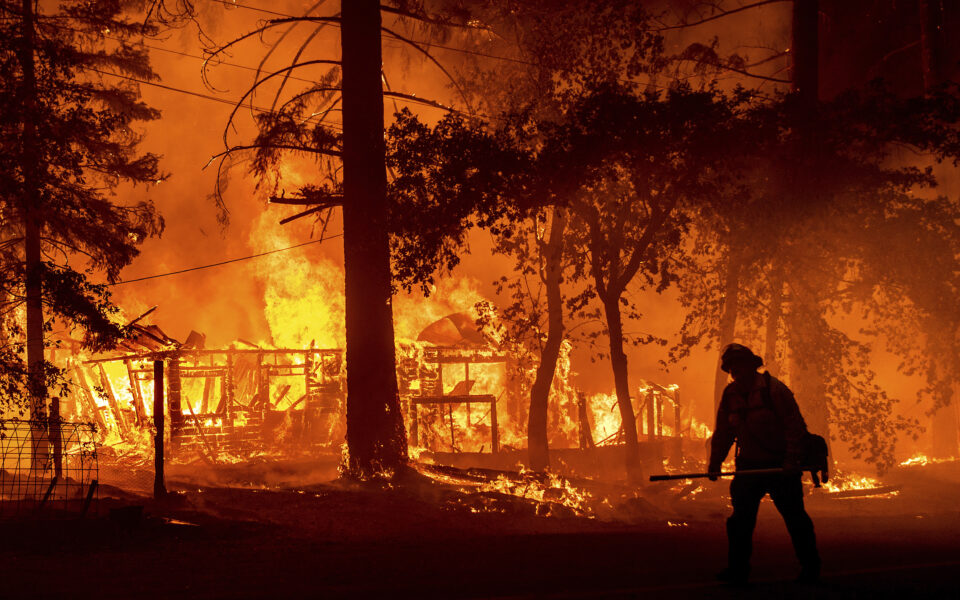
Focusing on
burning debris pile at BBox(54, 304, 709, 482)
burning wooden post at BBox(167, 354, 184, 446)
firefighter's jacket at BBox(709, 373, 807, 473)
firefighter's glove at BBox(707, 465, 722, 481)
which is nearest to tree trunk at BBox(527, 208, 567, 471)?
burning debris pile at BBox(54, 304, 709, 482)

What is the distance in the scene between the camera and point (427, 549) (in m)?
8.17

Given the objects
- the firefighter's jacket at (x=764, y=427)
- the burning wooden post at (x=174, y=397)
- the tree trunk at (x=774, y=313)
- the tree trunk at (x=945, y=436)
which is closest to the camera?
the firefighter's jacket at (x=764, y=427)

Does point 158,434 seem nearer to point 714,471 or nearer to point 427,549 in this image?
point 427,549

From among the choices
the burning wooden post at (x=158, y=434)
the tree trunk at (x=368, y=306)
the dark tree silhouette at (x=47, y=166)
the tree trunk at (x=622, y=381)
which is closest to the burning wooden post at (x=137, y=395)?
the dark tree silhouette at (x=47, y=166)

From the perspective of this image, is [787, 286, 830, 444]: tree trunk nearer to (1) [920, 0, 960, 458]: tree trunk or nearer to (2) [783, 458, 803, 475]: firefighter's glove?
(1) [920, 0, 960, 458]: tree trunk

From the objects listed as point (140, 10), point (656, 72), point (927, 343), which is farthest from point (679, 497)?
point (140, 10)

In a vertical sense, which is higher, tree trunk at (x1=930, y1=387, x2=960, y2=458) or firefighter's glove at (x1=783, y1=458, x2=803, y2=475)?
firefighter's glove at (x1=783, y1=458, x2=803, y2=475)

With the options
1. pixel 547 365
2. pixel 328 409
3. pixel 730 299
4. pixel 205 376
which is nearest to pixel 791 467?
pixel 730 299

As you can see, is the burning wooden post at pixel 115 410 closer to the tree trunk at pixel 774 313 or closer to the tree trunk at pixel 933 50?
the tree trunk at pixel 774 313

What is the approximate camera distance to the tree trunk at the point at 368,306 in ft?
46.1

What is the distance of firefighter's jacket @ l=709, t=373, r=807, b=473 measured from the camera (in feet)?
20.8

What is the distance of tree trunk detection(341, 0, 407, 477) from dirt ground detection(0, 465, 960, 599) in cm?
105

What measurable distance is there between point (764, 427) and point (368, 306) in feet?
28.8

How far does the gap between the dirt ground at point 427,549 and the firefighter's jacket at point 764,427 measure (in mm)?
947
